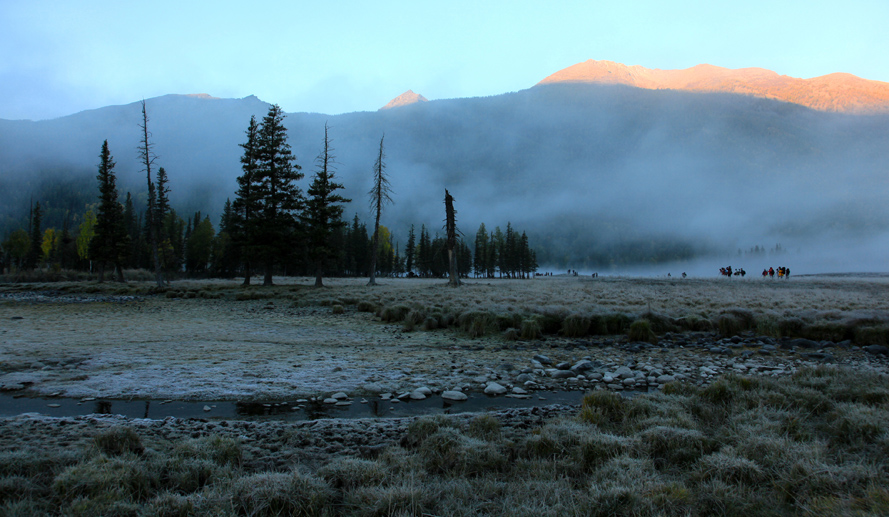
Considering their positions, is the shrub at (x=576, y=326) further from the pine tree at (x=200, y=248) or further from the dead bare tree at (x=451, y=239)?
the pine tree at (x=200, y=248)

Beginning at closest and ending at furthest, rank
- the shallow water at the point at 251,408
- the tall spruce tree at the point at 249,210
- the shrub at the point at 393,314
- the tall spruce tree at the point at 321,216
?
the shallow water at the point at 251,408 < the shrub at the point at 393,314 < the tall spruce tree at the point at 249,210 < the tall spruce tree at the point at 321,216

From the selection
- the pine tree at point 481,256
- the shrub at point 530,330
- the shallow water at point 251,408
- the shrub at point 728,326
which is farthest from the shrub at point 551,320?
the pine tree at point 481,256

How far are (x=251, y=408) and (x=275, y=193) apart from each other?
1163 inches

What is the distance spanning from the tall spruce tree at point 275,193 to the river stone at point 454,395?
92.4ft

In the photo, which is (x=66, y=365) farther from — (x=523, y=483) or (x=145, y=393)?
(x=523, y=483)

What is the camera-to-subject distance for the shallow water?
212 inches

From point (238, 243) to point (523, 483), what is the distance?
3412cm

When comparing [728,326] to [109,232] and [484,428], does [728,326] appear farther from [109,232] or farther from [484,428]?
[109,232]

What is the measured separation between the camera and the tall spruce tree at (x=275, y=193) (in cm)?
3139

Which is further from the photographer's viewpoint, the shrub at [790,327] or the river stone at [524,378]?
the shrub at [790,327]

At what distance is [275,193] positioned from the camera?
105 ft

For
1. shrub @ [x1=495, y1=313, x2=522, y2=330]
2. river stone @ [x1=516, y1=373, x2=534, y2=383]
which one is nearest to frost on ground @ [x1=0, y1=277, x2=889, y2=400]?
river stone @ [x1=516, y1=373, x2=534, y2=383]

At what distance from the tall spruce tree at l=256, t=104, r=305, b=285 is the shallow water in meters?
26.6

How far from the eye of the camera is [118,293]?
97.0 ft
